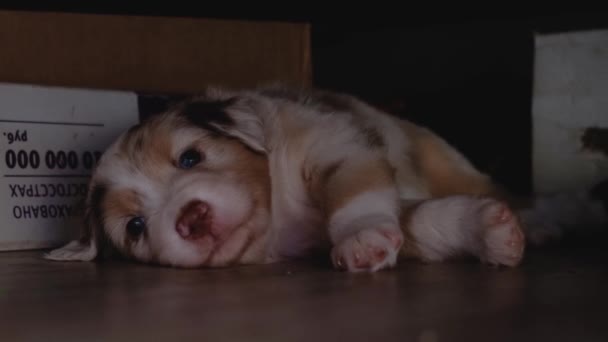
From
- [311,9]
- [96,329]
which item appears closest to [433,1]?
[311,9]

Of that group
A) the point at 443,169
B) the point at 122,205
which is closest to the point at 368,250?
the point at 122,205

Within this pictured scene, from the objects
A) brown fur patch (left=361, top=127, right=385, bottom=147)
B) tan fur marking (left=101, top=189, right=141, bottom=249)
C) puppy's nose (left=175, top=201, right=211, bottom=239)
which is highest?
brown fur patch (left=361, top=127, right=385, bottom=147)

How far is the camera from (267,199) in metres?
2.31

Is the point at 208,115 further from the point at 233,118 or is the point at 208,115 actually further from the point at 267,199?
the point at 267,199

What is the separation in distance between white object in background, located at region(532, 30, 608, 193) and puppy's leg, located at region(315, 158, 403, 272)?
1013 mm

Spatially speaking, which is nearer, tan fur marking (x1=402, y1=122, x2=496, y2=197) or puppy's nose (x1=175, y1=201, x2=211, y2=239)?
puppy's nose (x1=175, y1=201, x2=211, y2=239)

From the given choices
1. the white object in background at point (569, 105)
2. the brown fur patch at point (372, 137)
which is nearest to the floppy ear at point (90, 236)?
the brown fur patch at point (372, 137)

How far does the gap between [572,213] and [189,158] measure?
1316 mm

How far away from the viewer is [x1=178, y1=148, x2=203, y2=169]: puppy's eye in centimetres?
237

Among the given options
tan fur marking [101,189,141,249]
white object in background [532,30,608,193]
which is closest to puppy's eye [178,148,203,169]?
tan fur marking [101,189,141,249]

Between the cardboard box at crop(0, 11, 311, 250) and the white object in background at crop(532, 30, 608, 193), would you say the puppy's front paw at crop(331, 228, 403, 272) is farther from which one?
the white object in background at crop(532, 30, 608, 193)

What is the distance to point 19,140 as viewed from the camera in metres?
2.88

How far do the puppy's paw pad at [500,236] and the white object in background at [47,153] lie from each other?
1.31 metres

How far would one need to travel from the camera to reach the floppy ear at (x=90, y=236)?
8.13 ft
